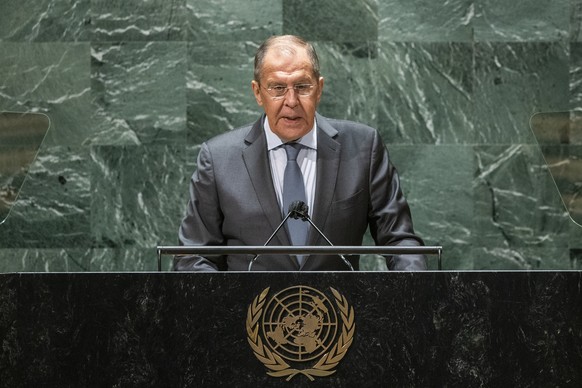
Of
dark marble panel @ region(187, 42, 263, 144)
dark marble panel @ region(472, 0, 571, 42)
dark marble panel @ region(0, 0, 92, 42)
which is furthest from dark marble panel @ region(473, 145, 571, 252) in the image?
dark marble panel @ region(0, 0, 92, 42)

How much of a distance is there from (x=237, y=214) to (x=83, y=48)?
241cm

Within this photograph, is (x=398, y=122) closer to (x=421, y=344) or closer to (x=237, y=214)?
(x=237, y=214)

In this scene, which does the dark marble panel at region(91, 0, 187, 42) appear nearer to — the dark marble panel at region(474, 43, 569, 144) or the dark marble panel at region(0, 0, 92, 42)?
the dark marble panel at region(0, 0, 92, 42)

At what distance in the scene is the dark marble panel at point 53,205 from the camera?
654cm

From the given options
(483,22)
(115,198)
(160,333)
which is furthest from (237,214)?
(483,22)

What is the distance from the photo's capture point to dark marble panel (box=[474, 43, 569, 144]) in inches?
257

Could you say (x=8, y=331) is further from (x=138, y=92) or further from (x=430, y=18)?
(x=430, y=18)

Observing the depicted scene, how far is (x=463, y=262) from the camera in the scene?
6531 millimetres

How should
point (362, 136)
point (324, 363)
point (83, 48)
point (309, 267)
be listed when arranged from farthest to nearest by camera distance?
1. point (83, 48)
2. point (362, 136)
3. point (309, 267)
4. point (324, 363)

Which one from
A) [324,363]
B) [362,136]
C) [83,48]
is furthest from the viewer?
[83,48]

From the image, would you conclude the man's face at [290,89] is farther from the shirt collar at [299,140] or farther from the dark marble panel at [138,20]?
the dark marble panel at [138,20]

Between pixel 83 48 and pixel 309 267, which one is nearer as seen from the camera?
pixel 309 267

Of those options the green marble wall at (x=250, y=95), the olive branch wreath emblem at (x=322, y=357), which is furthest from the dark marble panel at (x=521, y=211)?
the olive branch wreath emblem at (x=322, y=357)

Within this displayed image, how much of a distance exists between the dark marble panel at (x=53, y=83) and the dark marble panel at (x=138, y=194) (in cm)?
22
